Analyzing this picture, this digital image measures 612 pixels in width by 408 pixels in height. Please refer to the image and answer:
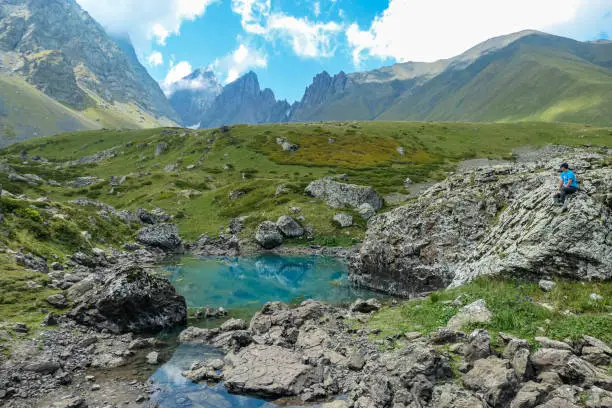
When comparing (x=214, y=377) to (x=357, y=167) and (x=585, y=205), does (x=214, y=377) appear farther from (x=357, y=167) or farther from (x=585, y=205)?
(x=357, y=167)

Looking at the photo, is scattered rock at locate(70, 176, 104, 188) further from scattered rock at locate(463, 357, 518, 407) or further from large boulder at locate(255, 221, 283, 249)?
scattered rock at locate(463, 357, 518, 407)

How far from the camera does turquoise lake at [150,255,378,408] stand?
1861cm

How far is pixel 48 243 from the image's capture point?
147ft

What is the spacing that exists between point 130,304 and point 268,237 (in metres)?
40.0

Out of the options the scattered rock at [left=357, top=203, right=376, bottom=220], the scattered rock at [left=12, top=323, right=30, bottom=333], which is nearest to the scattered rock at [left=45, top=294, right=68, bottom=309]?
the scattered rock at [left=12, top=323, right=30, bottom=333]

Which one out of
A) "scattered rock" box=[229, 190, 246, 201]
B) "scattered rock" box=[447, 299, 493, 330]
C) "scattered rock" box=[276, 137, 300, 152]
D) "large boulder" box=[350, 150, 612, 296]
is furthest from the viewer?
"scattered rock" box=[276, 137, 300, 152]

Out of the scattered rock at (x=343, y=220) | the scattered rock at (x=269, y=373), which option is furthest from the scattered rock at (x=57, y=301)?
the scattered rock at (x=343, y=220)

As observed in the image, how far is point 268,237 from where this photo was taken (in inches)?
2682

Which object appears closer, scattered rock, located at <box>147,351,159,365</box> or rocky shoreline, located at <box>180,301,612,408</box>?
rocky shoreline, located at <box>180,301,612,408</box>

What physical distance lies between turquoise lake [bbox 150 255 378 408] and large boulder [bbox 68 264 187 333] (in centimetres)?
516

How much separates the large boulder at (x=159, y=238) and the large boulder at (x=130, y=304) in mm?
34795

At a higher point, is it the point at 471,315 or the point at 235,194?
the point at 235,194

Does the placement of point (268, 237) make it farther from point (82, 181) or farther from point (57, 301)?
point (82, 181)

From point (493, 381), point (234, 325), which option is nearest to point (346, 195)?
point (234, 325)
